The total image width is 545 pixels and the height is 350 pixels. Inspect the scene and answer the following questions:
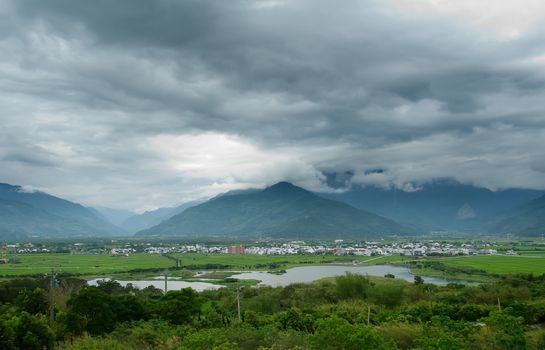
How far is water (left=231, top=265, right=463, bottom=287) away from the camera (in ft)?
229

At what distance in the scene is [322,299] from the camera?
43.9m

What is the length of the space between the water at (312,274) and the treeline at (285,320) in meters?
18.0

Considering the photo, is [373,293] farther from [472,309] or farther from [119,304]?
[119,304]

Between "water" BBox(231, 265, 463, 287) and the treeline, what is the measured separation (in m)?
18.0

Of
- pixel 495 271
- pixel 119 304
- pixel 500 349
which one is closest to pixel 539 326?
pixel 500 349

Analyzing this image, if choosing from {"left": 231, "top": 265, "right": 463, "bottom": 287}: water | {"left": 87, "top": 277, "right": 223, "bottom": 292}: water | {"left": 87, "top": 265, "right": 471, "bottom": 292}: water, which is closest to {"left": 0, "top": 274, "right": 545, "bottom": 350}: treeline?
{"left": 87, "top": 277, "right": 223, "bottom": 292}: water

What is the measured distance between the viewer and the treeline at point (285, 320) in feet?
52.5

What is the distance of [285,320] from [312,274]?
52951 mm

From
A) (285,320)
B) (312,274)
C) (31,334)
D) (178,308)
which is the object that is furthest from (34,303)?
Result: (312,274)

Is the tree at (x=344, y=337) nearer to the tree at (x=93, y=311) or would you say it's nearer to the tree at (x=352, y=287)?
the tree at (x=93, y=311)

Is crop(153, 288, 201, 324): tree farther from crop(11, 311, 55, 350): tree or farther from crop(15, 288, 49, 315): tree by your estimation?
crop(11, 311, 55, 350): tree

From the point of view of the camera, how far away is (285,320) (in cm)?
2817

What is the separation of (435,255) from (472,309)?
88716 mm

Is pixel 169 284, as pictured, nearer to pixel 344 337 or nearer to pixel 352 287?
pixel 352 287
